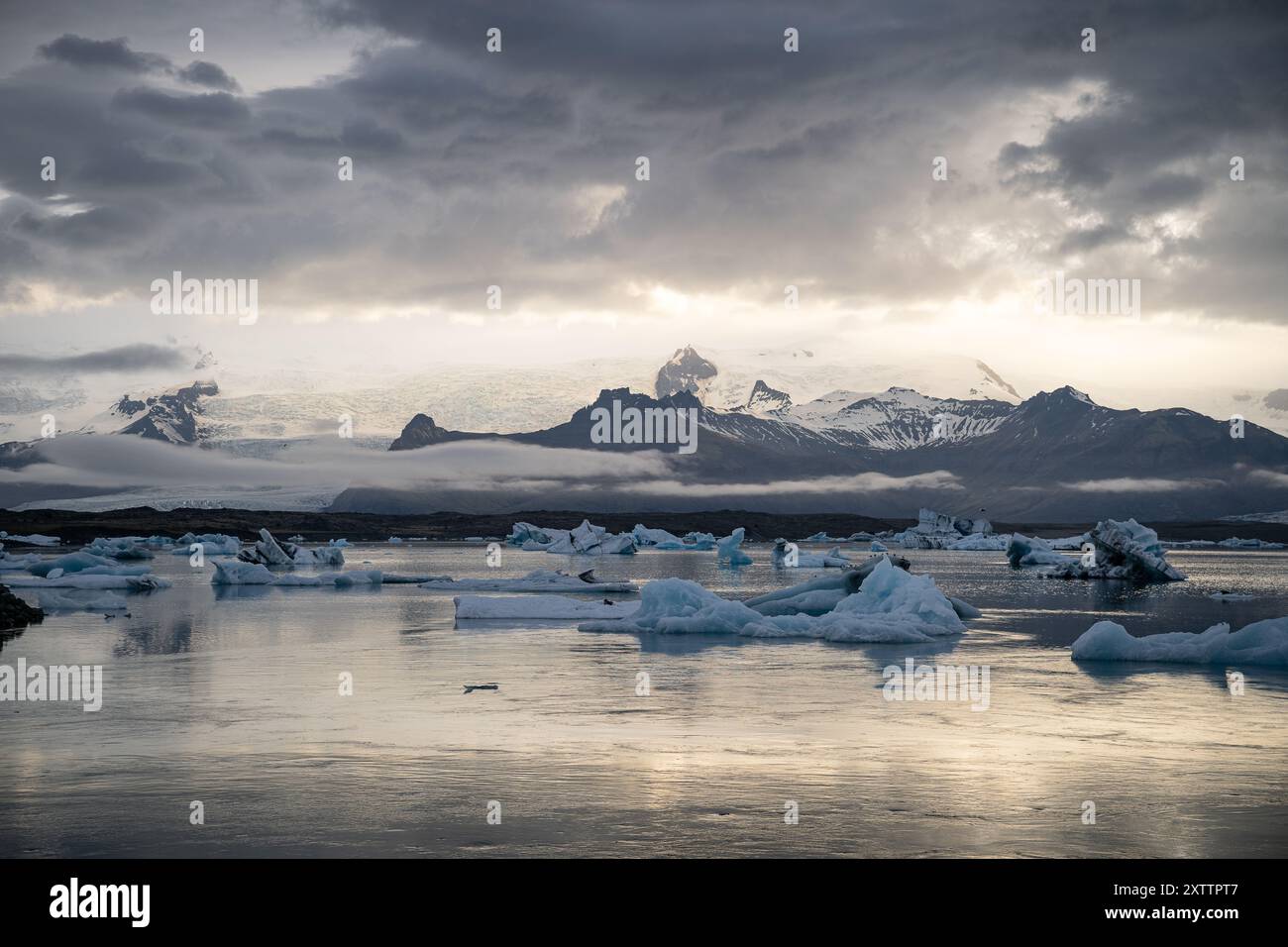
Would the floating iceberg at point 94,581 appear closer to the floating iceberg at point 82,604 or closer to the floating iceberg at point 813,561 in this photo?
the floating iceberg at point 82,604

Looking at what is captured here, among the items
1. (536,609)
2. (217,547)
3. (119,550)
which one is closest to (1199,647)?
(536,609)

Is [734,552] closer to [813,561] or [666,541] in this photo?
[813,561]

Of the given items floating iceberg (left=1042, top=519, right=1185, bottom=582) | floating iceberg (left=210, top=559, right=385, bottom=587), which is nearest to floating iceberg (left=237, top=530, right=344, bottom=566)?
floating iceberg (left=210, top=559, right=385, bottom=587)

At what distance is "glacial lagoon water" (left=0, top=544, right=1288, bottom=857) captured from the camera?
11.2 m

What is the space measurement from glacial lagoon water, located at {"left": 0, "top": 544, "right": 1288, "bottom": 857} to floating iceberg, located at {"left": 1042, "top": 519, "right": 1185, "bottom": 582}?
3558 centimetres

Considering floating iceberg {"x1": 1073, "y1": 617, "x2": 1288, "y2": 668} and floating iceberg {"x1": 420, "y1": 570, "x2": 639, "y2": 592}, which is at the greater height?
floating iceberg {"x1": 1073, "y1": 617, "x2": 1288, "y2": 668}

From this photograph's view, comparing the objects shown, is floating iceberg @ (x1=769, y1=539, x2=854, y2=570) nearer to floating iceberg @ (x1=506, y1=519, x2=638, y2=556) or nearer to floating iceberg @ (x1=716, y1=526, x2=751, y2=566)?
floating iceberg @ (x1=716, y1=526, x2=751, y2=566)

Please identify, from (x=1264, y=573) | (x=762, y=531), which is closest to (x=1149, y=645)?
(x=1264, y=573)
